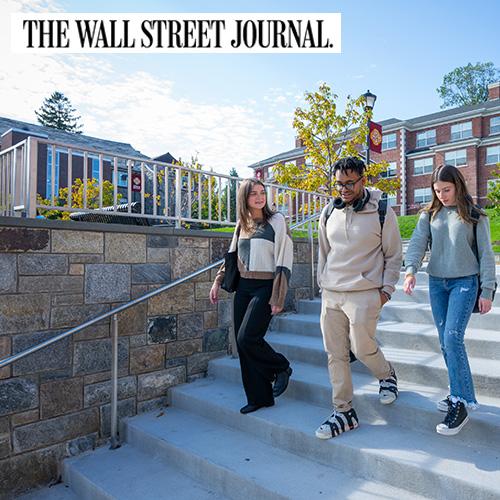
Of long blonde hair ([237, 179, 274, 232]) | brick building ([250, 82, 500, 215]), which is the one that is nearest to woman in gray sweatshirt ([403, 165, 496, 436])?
long blonde hair ([237, 179, 274, 232])

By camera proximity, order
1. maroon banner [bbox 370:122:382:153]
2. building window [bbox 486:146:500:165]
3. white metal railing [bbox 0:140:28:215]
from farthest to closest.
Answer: building window [bbox 486:146:500:165] < maroon banner [bbox 370:122:382:153] < white metal railing [bbox 0:140:28:215]

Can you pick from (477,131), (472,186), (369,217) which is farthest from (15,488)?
(477,131)

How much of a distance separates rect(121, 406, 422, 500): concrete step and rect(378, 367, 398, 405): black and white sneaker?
503 millimetres

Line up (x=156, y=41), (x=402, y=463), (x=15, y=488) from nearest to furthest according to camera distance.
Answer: (x=402, y=463) < (x=15, y=488) < (x=156, y=41)

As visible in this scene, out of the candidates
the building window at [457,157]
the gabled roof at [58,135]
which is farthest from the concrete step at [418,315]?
the building window at [457,157]

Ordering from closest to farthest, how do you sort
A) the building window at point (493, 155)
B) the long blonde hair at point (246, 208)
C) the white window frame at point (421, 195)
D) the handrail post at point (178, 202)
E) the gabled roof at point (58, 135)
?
the long blonde hair at point (246, 208), the handrail post at point (178, 202), the gabled roof at point (58, 135), the building window at point (493, 155), the white window frame at point (421, 195)

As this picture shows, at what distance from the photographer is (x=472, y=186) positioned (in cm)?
2780

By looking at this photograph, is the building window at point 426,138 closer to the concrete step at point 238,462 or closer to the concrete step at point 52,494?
the concrete step at point 238,462

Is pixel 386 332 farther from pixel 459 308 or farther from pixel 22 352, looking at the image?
pixel 22 352

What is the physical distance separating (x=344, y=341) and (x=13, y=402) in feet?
7.65

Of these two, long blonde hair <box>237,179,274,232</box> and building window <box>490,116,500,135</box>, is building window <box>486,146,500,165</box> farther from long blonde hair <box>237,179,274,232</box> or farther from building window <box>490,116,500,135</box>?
long blonde hair <box>237,179,274,232</box>

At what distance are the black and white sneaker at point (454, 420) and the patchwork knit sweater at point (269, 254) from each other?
123 cm

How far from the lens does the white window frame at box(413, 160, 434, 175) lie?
29734 millimetres

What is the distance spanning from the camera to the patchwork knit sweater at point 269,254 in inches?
117
